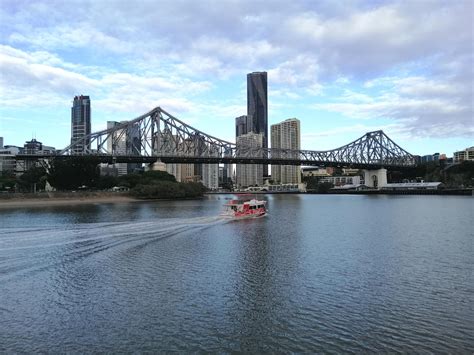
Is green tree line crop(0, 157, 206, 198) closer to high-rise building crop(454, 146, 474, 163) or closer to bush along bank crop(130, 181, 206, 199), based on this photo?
bush along bank crop(130, 181, 206, 199)

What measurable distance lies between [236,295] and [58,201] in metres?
64.3

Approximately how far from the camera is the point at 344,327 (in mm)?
10812

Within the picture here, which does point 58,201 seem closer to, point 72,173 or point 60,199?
point 60,199

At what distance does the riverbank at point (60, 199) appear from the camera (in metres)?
66.2

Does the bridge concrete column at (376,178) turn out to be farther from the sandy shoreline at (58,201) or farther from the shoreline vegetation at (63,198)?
the sandy shoreline at (58,201)

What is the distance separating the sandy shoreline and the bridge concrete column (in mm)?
92731

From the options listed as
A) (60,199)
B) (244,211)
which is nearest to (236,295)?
(244,211)

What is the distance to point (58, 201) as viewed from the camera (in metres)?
70.9

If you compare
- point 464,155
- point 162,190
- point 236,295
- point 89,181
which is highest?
point 464,155

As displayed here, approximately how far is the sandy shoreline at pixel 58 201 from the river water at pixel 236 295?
44697mm

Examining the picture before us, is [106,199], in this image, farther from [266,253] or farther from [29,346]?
[29,346]

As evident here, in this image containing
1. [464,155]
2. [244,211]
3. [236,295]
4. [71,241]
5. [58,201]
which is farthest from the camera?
[464,155]

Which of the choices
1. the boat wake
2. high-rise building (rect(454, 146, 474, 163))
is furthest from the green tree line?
high-rise building (rect(454, 146, 474, 163))

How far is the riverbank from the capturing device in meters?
66.2
